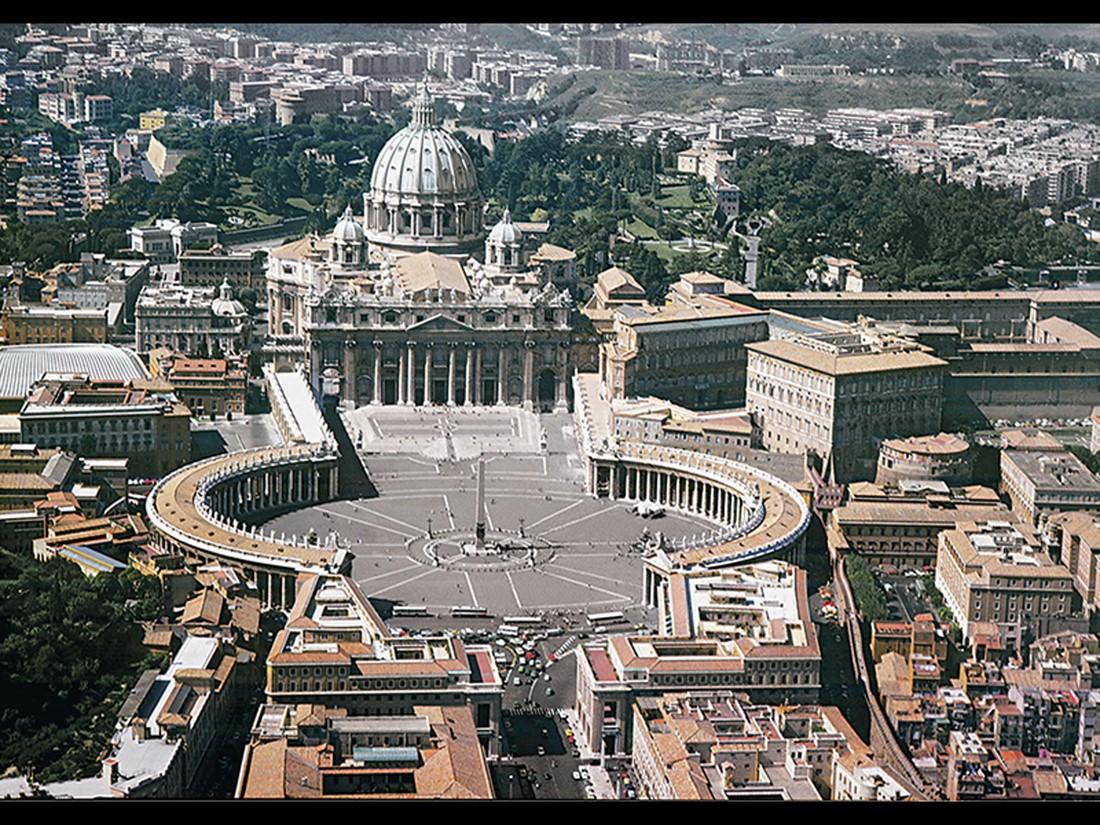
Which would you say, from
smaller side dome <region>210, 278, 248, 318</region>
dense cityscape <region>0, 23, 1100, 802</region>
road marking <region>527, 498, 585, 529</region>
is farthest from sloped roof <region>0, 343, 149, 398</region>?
road marking <region>527, 498, 585, 529</region>

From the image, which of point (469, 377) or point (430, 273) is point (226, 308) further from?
point (469, 377)

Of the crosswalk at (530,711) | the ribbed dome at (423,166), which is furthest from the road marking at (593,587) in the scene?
the ribbed dome at (423,166)

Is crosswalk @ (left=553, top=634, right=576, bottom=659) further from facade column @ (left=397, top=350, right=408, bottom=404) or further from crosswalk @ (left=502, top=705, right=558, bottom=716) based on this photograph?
facade column @ (left=397, top=350, right=408, bottom=404)

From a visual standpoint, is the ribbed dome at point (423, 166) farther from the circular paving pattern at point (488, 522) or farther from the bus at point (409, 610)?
the bus at point (409, 610)

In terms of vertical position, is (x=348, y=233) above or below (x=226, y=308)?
above

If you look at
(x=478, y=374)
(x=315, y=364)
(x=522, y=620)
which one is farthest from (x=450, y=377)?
(x=522, y=620)

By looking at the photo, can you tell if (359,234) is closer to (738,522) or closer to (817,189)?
(738,522)
